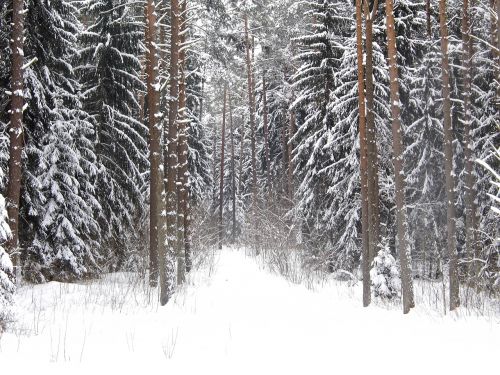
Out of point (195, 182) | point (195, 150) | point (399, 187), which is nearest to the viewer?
point (399, 187)

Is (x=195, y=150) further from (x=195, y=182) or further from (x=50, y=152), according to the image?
(x=50, y=152)

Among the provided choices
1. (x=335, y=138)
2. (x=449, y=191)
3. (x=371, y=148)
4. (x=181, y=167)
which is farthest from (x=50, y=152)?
(x=449, y=191)

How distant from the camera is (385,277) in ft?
40.0

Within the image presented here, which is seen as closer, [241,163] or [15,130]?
[15,130]

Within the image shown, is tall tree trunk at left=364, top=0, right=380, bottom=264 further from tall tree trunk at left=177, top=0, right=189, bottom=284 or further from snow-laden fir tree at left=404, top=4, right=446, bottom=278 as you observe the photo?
snow-laden fir tree at left=404, top=4, right=446, bottom=278

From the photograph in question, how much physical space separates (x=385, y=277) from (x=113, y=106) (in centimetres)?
1088

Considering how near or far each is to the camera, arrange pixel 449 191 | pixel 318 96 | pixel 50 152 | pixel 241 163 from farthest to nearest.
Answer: pixel 241 163, pixel 318 96, pixel 50 152, pixel 449 191

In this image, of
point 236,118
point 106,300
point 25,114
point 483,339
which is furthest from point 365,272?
point 236,118

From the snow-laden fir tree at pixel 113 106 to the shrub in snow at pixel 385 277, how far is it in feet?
29.4

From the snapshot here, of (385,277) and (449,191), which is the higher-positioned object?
(449,191)

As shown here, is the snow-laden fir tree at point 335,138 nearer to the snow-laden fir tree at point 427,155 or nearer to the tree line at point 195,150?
the tree line at point 195,150

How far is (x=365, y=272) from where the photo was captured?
11922 mm

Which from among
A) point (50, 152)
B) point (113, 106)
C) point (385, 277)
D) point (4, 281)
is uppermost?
point (113, 106)

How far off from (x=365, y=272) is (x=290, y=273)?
4.59 metres
